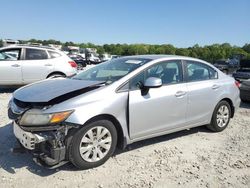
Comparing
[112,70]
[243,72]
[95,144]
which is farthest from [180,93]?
[243,72]

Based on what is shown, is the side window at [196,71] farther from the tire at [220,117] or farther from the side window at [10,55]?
the side window at [10,55]

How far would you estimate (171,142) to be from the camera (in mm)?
4879

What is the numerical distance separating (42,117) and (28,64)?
6178 mm

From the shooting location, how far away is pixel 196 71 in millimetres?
5156

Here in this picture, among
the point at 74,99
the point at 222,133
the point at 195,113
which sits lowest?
the point at 222,133

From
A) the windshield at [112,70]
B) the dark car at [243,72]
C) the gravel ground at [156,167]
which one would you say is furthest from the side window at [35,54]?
the dark car at [243,72]

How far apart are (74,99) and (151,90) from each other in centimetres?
124

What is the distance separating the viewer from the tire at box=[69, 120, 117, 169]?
11.6 feet

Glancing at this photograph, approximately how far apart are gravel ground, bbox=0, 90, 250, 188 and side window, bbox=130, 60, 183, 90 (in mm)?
1069

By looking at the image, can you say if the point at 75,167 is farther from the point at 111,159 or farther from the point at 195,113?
the point at 195,113

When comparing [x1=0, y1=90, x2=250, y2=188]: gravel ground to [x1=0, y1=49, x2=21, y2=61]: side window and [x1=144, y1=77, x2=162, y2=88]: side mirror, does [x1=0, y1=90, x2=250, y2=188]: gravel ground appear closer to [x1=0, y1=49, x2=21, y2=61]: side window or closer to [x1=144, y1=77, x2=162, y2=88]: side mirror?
[x1=144, y1=77, x2=162, y2=88]: side mirror

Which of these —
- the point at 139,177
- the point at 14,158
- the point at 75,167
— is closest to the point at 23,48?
the point at 14,158

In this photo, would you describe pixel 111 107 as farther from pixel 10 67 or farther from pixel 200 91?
pixel 10 67

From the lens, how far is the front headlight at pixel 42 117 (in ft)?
11.2
